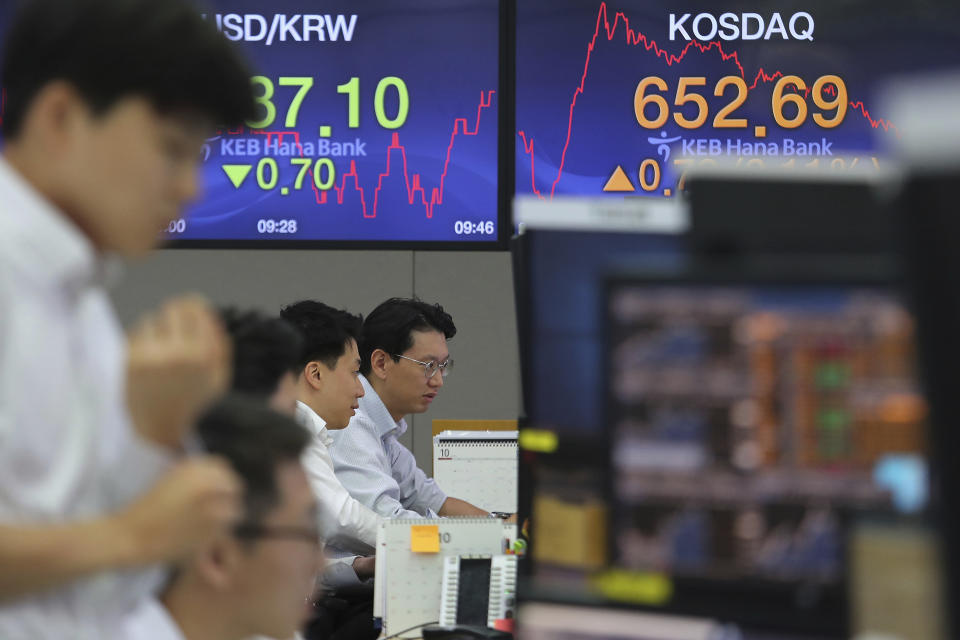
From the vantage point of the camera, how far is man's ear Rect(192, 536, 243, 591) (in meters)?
1.07

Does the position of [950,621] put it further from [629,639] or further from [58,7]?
[58,7]

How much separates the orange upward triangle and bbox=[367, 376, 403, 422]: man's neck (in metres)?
0.95

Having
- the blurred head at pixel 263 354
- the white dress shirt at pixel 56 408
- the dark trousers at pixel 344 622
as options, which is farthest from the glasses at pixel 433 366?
the white dress shirt at pixel 56 408

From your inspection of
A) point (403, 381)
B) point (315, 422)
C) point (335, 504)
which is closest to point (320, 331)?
point (315, 422)

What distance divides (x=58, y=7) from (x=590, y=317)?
546mm

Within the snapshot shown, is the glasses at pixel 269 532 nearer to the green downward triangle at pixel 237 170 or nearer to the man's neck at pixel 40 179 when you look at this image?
the man's neck at pixel 40 179

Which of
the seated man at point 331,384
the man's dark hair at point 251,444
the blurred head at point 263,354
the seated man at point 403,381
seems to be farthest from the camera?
the seated man at point 403,381

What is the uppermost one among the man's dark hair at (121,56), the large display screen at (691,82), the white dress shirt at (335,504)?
the large display screen at (691,82)

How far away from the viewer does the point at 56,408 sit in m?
0.82

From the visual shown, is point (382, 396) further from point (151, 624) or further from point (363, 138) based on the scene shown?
point (151, 624)

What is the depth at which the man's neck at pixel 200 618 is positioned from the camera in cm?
111

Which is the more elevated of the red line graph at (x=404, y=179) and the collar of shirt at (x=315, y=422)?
the red line graph at (x=404, y=179)

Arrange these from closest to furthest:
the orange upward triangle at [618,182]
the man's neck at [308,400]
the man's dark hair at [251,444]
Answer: the man's dark hair at [251,444], the man's neck at [308,400], the orange upward triangle at [618,182]

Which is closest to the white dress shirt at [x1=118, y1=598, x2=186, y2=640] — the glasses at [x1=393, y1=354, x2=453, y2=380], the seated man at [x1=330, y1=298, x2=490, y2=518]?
the seated man at [x1=330, y1=298, x2=490, y2=518]
